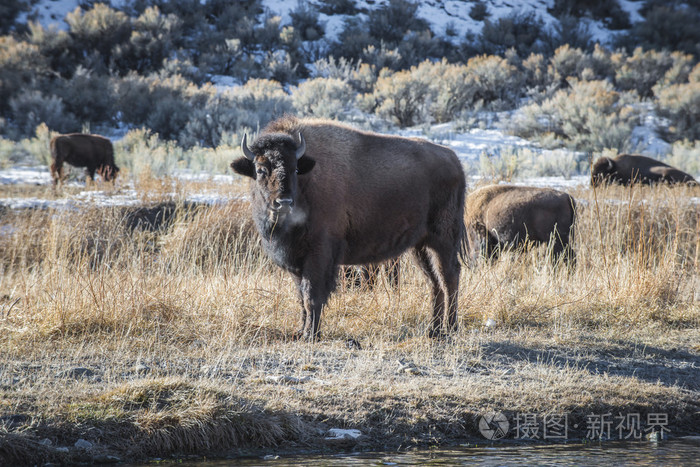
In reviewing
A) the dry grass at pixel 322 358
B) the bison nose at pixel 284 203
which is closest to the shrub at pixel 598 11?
the dry grass at pixel 322 358

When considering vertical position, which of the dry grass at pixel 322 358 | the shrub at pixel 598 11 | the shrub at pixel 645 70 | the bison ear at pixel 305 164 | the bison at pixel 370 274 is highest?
the shrub at pixel 598 11

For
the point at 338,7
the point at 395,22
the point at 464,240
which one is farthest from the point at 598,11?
the point at 464,240

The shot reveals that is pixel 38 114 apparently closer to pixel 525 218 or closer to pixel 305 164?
pixel 525 218

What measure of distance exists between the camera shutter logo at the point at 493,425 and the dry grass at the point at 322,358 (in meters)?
0.09

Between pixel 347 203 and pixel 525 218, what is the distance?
4.40m

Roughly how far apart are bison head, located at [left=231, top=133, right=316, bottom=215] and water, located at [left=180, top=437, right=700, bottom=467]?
231cm

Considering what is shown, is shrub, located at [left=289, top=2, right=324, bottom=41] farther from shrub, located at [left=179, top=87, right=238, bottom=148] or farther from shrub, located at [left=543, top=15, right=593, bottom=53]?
shrub, located at [left=179, top=87, right=238, bottom=148]

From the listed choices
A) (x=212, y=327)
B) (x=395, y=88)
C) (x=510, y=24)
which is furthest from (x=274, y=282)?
(x=510, y=24)

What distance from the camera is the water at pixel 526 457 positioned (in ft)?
14.4

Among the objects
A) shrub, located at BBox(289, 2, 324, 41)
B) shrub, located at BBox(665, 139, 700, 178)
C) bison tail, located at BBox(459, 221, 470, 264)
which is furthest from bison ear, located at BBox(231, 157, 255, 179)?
shrub, located at BBox(289, 2, 324, 41)

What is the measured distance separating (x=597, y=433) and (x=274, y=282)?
4.50 metres

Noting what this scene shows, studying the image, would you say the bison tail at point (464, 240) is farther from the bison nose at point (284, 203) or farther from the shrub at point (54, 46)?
the shrub at point (54, 46)

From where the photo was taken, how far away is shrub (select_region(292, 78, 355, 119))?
22828mm

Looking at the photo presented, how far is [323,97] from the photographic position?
2344 cm
